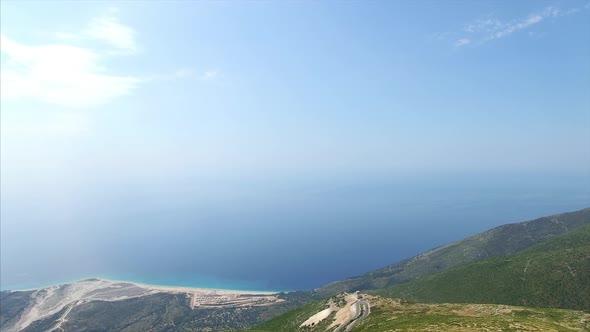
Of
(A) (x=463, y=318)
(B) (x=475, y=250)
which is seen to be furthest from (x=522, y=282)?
(B) (x=475, y=250)

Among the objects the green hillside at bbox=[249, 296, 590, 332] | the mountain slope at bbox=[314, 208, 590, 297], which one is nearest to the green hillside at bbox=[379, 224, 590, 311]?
the green hillside at bbox=[249, 296, 590, 332]

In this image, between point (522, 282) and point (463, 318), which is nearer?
point (463, 318)

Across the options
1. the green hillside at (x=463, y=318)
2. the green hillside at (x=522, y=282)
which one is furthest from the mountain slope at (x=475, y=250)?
the green hillside at (x=463, y=318)

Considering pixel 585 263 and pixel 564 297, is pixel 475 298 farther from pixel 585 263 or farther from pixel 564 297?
pixel 585 263

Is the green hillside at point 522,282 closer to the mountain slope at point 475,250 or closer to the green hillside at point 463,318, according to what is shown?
the green hillside at point 463,318

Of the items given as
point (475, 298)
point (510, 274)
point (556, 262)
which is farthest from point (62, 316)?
point (556, 262)

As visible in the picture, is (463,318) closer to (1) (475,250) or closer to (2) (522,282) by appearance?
(2) (522,282)
